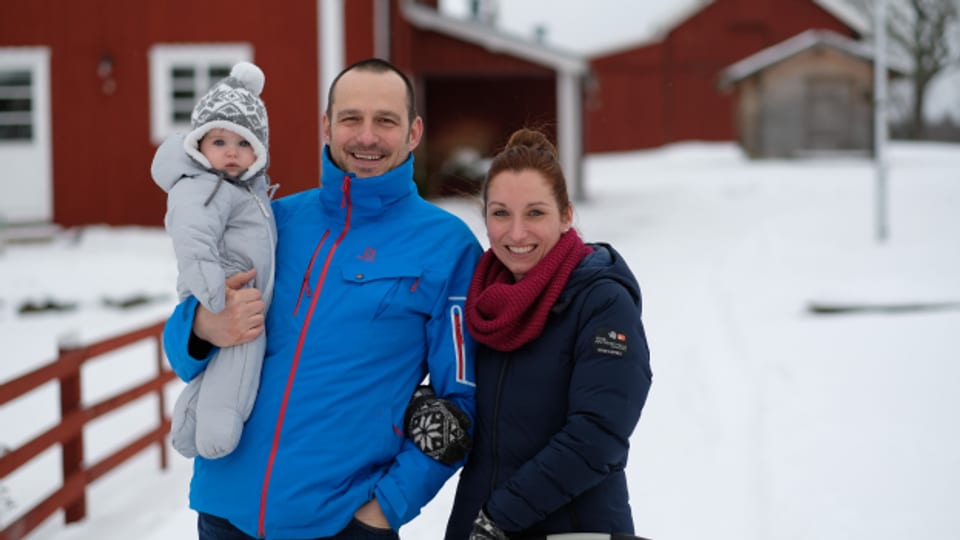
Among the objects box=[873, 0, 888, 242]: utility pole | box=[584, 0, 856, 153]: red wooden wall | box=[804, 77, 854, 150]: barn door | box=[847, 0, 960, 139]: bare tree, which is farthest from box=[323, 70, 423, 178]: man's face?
box=[847, 0, 960, 139]: bare tree

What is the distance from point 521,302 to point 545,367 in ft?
0.52

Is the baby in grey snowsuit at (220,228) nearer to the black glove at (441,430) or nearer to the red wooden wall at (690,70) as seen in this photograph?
the black glove at (441,430)

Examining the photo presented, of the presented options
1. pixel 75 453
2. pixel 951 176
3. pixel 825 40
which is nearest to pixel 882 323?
pixel 75 453

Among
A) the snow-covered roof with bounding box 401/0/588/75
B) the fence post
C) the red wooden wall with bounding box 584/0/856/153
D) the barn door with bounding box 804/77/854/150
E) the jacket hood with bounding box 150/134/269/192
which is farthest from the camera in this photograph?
the red wooden wall with bounding box 584/0/856/153

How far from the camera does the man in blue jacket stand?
2256 mm

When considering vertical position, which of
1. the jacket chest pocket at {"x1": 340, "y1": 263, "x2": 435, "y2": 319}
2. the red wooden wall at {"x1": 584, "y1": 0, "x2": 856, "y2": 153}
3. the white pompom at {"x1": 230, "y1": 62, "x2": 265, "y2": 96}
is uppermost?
the red wooden wall at {"x1": 584, "y1": 0, "x2": 856, "y2": 153}

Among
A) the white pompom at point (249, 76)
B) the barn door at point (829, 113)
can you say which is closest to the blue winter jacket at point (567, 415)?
the white pompom at point (249, 76)

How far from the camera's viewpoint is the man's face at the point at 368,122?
235cm

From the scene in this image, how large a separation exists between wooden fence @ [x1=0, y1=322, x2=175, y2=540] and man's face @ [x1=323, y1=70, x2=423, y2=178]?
8.26 ft

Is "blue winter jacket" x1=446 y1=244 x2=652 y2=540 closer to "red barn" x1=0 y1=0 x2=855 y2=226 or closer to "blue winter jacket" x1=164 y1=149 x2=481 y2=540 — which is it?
"blue winter jacket" x1=164 y1=149 x2=481 y2=540

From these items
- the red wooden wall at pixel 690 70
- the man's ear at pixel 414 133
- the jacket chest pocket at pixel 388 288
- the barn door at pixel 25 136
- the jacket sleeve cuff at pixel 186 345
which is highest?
the red wooden wall at pixel 690 70

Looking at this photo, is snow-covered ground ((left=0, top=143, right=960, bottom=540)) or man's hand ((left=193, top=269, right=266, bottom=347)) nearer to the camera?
man's hand ((left=193, top=269, right=266, bottom=347))

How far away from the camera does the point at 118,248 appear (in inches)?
531

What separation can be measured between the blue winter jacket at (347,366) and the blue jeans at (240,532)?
0.03 meters
